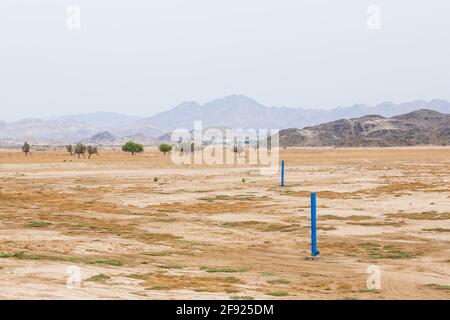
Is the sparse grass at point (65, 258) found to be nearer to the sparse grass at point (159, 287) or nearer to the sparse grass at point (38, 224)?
the sparse grass at point (159, 287)

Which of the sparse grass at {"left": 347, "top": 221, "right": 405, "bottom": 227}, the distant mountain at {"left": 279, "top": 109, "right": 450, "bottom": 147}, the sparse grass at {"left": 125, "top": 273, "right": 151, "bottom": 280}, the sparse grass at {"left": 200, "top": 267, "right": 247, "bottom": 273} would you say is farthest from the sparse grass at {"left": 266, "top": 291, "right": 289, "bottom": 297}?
the distant mountain at {"left": 279, "top": 109, "right": 450, "bottom": 147}

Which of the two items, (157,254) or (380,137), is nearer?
(157,254)

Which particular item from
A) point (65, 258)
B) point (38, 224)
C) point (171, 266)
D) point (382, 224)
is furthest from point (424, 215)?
point (65, 258)

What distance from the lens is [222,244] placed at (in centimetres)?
1783

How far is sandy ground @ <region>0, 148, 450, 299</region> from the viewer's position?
11.2 metres

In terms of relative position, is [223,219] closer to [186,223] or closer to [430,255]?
[186,223]

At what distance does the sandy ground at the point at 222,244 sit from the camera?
11242 mm

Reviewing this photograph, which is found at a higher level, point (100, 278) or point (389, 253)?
point (100, 278)

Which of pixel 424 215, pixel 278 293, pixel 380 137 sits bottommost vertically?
pixel 424 215

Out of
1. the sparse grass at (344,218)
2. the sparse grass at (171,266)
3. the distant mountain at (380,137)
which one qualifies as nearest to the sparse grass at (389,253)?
the sparse grass at (171,266)

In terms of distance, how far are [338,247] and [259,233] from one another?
3.52 metres

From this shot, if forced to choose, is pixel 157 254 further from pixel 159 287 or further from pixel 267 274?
pixel 159 287
